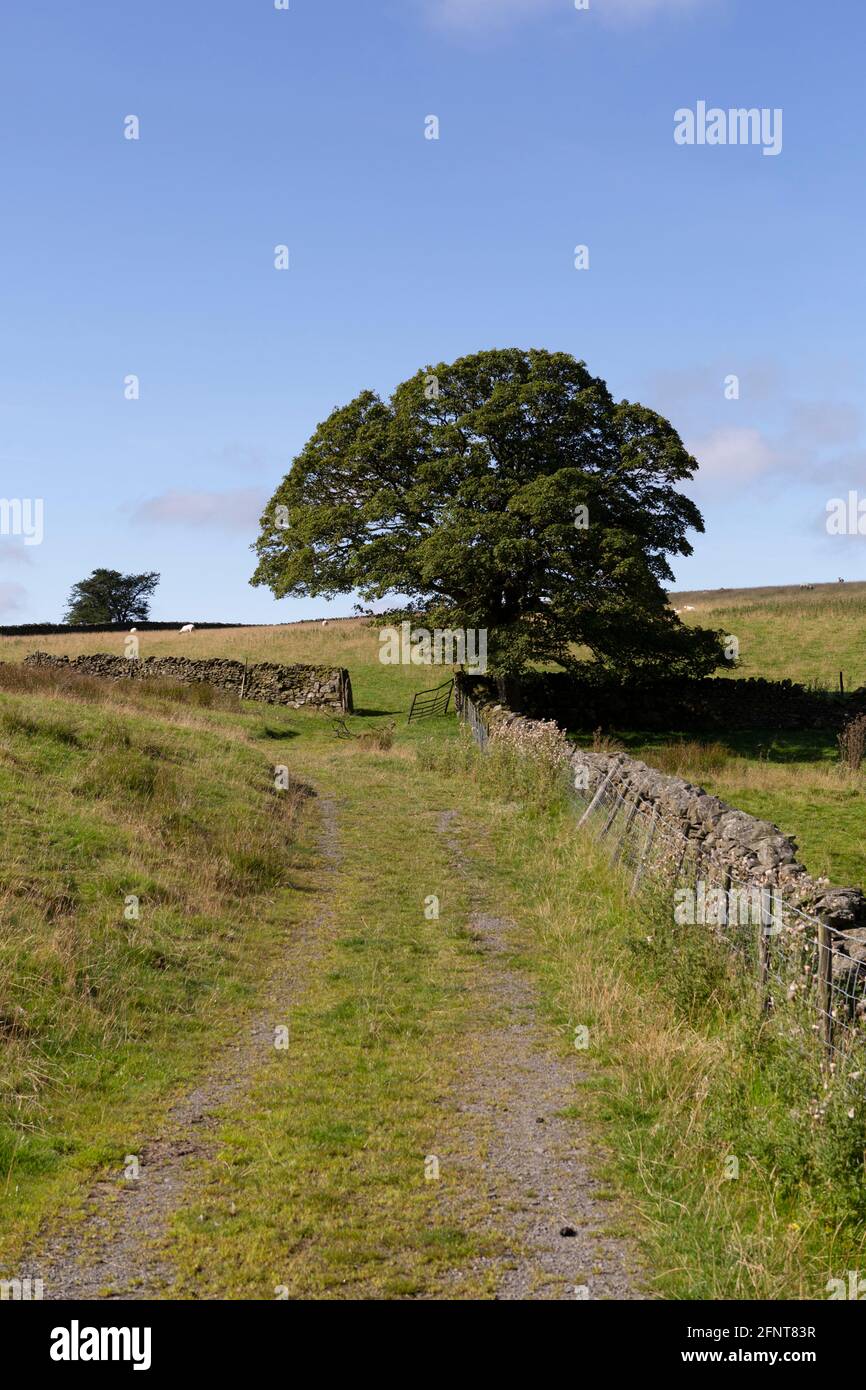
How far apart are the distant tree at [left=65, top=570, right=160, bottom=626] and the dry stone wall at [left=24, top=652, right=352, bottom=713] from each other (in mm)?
57415

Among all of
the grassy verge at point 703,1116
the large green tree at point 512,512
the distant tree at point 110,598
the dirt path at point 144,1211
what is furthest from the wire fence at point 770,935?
the distant tree at point 110,598

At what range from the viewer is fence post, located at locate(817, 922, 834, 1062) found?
23.7 feet

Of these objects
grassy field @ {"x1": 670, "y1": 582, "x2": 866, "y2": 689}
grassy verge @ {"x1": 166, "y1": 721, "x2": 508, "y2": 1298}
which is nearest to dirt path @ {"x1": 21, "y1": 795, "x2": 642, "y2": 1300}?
grassy verge @ {"x1": 166, "y1": 721, "x2": 508, "y2": 1298}

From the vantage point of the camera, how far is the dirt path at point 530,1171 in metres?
5.76

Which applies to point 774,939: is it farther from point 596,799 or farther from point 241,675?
point 241,675

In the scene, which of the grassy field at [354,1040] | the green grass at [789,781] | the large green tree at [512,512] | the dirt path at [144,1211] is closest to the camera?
the dirt path at [144,1211]

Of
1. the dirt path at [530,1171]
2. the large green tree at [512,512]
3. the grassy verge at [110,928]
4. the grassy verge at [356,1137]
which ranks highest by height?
the large green tree at [512,512]

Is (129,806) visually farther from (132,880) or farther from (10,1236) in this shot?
(10,1236)

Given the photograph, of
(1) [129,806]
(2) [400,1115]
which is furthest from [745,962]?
(1) [129,806]

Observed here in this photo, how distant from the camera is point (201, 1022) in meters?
10.1

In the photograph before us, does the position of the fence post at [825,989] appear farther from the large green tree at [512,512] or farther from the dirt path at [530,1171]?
the large green tree at [512,512]

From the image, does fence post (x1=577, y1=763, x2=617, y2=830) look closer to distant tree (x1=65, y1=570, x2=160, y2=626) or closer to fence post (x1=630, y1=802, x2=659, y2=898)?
fence post (x1=630, y1=802, x2=659, y2=898)

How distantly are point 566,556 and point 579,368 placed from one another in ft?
26.2
